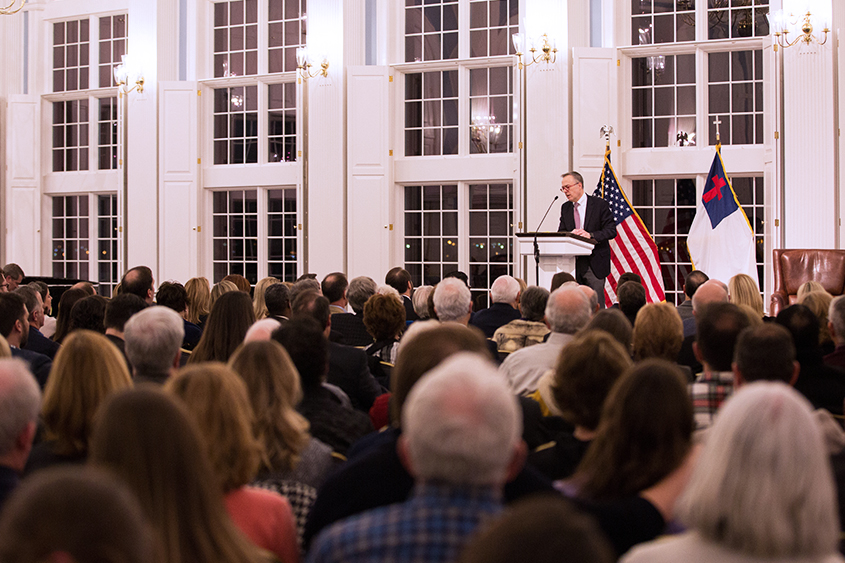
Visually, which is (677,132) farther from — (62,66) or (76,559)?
(76,559)

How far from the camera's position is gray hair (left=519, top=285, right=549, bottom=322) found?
16.7ft

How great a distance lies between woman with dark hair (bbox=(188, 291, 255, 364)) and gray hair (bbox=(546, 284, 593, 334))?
1.38 m

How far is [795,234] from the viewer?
32.8 ft

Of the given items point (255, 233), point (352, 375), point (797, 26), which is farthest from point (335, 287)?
point (255, 233)

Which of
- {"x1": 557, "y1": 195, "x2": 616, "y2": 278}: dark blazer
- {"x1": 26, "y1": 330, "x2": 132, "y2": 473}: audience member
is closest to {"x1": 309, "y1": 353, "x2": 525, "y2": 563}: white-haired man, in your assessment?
{"x1": 26, "y1": 330, "x2": 132, "y2": 473}: audience member

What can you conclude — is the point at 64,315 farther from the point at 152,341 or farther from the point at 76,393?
the point at 76,393

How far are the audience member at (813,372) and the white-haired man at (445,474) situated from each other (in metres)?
2.24

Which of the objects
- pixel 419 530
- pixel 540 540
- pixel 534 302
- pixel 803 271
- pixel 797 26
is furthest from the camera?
pixel 797 26

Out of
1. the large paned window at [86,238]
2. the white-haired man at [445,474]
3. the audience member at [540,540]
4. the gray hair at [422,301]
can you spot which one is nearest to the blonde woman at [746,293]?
the gray hair at [422,301]

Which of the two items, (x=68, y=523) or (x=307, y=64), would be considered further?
(x=307, y=64)

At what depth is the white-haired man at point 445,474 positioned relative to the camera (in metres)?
1.38

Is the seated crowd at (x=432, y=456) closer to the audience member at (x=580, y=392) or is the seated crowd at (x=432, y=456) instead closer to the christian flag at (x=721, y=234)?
the audience member at (x=580, y=392)

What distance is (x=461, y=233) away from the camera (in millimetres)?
12062

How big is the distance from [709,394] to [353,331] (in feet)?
9.15
